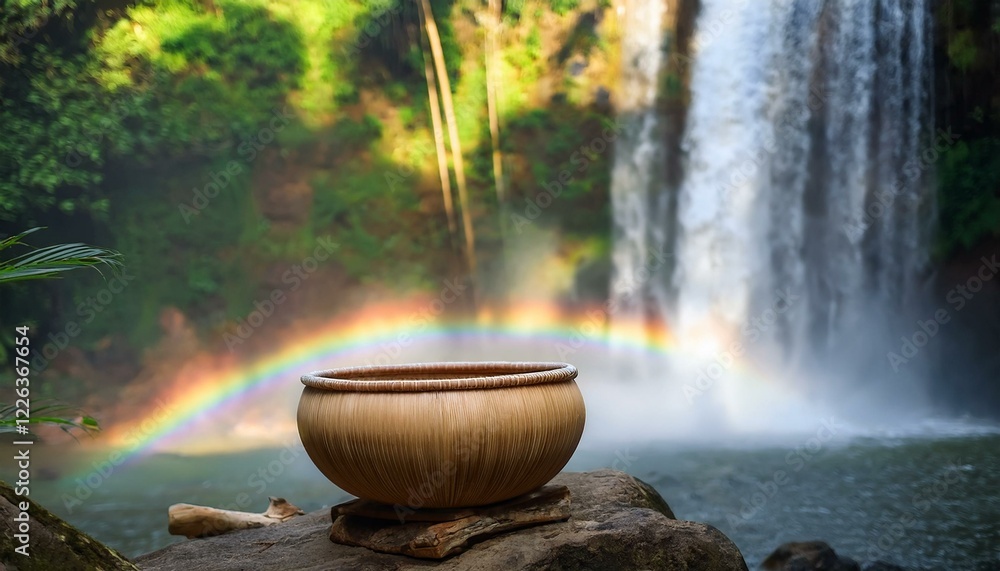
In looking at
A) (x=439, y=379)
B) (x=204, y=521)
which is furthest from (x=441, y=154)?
(x=439, y=379)

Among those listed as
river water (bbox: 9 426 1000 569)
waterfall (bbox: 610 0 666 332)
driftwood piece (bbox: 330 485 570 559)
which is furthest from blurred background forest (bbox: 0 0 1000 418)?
driftwood piece (bbox: 330 485 570 559)

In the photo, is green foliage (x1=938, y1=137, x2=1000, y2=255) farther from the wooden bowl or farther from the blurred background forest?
the wooden bowl

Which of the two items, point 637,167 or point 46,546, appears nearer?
point 46,546

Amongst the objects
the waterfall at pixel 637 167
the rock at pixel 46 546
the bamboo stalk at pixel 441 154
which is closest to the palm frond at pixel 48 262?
the rock at pixel 46 546

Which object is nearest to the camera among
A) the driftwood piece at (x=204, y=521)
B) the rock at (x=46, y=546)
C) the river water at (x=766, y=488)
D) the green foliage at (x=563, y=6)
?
the rock at (x=46, y=546)

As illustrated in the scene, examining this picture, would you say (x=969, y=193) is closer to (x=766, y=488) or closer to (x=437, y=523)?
(x=766, y=488)

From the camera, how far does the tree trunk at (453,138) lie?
1001 cm

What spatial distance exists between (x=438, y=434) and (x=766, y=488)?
414 centimetres

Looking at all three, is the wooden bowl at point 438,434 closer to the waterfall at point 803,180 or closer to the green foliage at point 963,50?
the waterfall at point 803,180

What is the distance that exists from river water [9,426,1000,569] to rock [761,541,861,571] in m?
0.29

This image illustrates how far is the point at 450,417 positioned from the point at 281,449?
20.3 feet

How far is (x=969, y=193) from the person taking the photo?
8.48m

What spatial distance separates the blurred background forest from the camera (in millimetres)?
8539

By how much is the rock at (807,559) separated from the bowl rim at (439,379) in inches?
77.5
